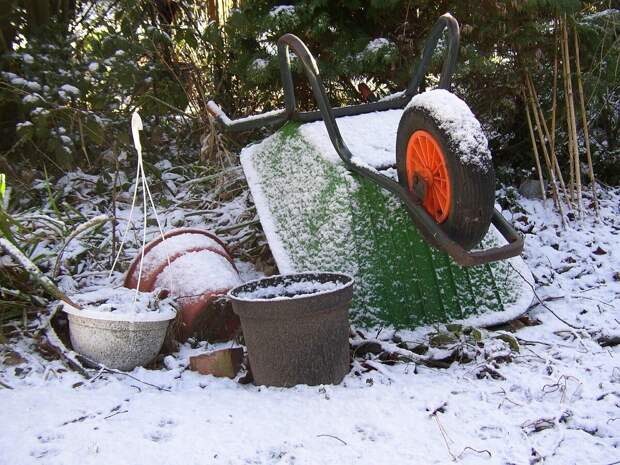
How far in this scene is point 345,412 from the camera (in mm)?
1435

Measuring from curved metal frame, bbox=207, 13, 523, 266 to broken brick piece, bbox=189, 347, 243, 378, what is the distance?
2.15ft

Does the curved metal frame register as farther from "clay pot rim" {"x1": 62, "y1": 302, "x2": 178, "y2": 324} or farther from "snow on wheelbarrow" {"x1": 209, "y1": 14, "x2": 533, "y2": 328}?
"clay pot rim" {"x1": 62, "y1": 302, "x2": 178, "y2": 324}

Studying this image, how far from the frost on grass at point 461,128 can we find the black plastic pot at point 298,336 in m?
0.45

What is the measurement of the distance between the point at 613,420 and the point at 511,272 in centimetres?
76

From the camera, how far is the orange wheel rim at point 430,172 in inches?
64.7

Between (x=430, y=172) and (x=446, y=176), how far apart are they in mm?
110

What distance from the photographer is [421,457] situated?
4.02 ft

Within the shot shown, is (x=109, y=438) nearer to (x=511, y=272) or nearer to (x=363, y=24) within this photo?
(x=511, y=272)

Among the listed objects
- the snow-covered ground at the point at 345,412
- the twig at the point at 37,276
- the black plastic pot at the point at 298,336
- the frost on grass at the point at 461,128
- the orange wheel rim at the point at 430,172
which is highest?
the frost on grass at the point at 461,128

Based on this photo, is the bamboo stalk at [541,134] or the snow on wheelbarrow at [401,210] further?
the bamboo stalk at [541,134]

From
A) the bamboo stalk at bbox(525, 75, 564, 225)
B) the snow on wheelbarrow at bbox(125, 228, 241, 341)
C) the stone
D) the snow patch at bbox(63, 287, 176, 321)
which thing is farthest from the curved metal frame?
the stone

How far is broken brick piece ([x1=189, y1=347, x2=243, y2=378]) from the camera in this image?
5.68ft

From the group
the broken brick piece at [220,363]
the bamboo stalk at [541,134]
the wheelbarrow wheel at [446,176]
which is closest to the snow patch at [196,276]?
the broken brick piece at [220,363]

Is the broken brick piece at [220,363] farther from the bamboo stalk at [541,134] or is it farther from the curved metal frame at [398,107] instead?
the bamboo stalk at [541,134]
